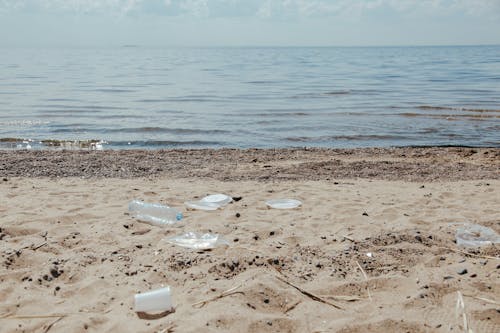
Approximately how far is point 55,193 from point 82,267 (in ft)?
7.69

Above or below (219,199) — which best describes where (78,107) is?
below

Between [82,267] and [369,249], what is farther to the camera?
[369,249]

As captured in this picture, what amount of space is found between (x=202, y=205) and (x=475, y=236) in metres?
2.59

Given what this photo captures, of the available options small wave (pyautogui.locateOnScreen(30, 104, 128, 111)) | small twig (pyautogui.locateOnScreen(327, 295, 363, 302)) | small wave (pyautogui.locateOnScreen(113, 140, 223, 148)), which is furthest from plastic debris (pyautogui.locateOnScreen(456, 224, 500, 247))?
small wave (pyautogui.locateOnScreen(30, 104, 128, 111))

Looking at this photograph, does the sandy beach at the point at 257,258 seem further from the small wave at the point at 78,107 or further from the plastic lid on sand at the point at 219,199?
the small wave at the point at 78,107

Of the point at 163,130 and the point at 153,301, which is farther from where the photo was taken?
the point at 163,130

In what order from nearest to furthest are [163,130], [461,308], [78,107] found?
1. [461,308]
2. [163,130]
3. [78,107]

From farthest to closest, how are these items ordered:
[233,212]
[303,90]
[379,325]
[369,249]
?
[303,90]
[233,212]
[369,249]
[379,325]

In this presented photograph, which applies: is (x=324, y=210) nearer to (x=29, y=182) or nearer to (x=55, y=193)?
(x=55, y=193)

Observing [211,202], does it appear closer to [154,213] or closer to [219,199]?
[219,199]

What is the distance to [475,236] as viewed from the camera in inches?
167

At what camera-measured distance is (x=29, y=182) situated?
636 centimetres

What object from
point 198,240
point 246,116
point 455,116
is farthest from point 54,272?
point 455,116

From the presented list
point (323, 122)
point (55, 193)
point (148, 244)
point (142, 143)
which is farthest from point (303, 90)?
point (148, 244)
